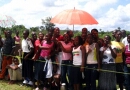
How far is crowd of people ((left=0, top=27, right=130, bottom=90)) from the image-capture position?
6203 millimetres

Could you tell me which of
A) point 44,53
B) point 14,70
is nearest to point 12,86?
point 14,70

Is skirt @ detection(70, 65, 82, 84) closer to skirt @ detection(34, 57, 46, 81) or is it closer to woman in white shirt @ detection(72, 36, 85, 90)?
woman in white shirt @ detection(72, 36, 85, 90)

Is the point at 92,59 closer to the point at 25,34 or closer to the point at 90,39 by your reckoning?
the point at 90,39

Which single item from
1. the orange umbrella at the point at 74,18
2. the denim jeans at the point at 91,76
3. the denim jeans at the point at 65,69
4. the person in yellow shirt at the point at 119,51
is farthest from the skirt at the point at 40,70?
the person in yellow shirt at the point at 119,51

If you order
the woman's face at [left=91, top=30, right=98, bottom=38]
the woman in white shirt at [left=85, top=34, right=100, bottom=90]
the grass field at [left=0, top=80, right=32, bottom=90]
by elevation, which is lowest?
the grass field at [left=0, top=80, right=32, bottom=90]

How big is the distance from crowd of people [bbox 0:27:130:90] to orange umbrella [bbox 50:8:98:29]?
272 millimetres

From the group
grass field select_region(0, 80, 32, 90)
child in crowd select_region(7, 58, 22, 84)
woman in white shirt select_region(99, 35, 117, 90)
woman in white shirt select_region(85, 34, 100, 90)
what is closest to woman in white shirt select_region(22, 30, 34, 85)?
grass field select_region(0, 80, 32, 90)

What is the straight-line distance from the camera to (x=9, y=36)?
837 centimetres

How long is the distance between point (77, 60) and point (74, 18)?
1.06 meters

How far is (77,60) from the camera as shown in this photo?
6.36m

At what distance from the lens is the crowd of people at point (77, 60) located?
6.20m

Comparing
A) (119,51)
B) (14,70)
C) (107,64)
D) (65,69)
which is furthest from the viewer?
(14,70)

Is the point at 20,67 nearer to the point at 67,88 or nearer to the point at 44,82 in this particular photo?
the point at 44,82

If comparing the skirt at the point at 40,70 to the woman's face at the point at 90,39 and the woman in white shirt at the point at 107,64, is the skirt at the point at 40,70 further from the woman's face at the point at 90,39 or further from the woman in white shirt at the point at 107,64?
the woman in white shirt at the point at 107,64
